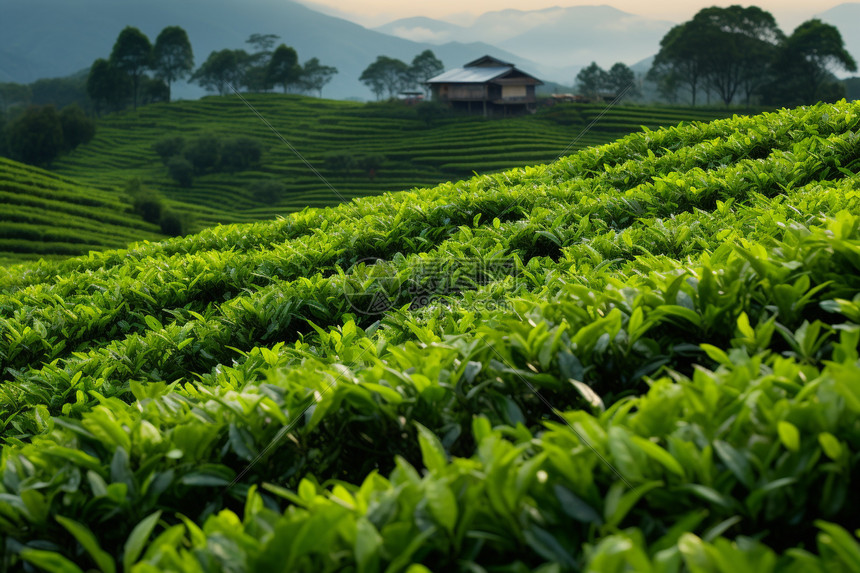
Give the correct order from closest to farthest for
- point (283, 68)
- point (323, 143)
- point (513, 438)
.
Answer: point (513, 438) < point (323, 143) < point (283, 68)

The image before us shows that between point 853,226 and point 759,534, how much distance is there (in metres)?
1.73

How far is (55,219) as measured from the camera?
34312 mm

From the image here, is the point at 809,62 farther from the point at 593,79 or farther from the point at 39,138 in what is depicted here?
the point at 39,138

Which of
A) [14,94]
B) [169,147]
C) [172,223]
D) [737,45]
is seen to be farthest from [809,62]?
[14,94]

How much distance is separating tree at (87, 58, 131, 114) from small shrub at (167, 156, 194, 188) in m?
29.8

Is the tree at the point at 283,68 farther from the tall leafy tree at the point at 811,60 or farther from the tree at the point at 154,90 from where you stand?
the tall leafy tree at the point at 811,60

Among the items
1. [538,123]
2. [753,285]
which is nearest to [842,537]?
[753,285]

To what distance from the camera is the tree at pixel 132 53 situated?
260ft

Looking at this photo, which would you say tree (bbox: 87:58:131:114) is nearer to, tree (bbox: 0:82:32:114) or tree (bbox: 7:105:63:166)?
tree (bbox: 7:105:63:166)

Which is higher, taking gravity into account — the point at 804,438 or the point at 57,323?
the point at 804,438

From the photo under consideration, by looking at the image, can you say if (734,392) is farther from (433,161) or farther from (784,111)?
(433,161)

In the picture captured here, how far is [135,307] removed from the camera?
16.8 feet

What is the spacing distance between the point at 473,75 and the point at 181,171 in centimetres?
3146

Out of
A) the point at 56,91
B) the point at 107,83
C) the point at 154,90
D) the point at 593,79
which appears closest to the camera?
the point at 107,83
